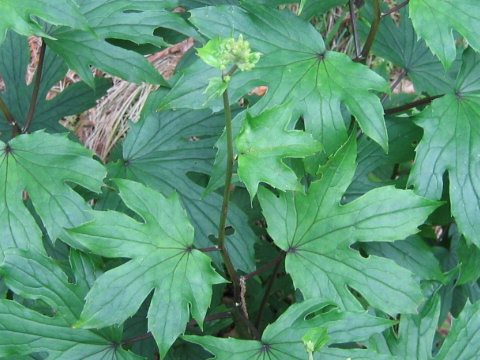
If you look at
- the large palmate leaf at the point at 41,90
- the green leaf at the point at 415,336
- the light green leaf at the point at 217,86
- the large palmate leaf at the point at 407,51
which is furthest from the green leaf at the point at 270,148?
the large palmate leaf at the point at 41,90

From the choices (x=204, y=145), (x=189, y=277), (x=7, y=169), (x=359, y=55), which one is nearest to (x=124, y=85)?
(x=204, y=145)

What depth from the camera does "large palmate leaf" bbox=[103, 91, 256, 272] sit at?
1747 millimetres

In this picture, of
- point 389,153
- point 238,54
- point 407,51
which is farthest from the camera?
point 407,51

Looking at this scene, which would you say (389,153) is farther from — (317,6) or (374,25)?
(317,6)

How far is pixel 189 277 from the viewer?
4.34 feet

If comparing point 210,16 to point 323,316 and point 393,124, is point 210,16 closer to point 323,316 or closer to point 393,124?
point 393,124

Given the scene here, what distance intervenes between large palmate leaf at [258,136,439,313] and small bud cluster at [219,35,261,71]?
1.78 ft

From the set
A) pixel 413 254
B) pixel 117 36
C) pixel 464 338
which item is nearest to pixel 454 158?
pixel 413 254

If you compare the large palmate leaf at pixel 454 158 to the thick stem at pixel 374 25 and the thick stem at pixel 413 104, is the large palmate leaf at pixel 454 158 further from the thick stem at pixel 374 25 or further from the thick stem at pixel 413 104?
the thick stem at pixel 374 25

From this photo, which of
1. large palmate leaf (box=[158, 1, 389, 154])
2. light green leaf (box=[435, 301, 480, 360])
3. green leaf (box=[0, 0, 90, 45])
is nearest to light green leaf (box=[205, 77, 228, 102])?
large palmate leaf (box=[158, 1, 389, 154])

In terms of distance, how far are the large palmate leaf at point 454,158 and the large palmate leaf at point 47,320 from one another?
3.17ft

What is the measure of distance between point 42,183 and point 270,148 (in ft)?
2.33

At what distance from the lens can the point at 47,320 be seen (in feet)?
4.60

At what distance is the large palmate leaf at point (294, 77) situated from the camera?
1.46 meters
